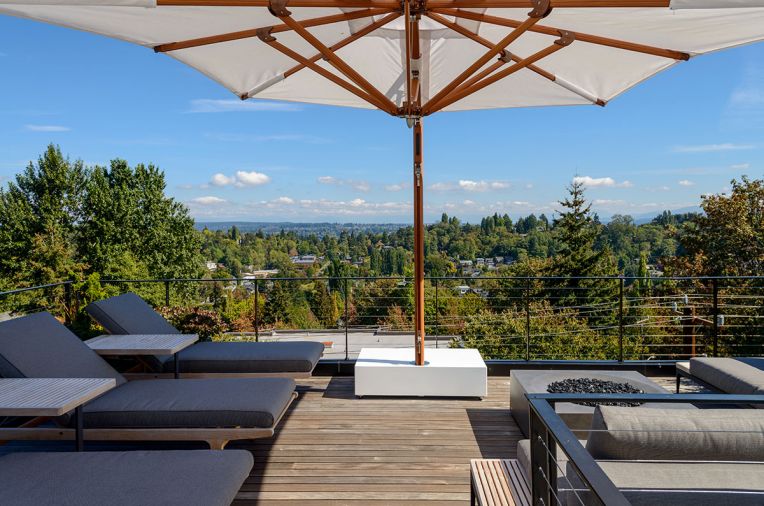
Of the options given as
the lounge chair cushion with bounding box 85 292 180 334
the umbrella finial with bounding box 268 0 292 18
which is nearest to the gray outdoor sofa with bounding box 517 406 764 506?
the umbrella finial with bounding box 268 0 292 18

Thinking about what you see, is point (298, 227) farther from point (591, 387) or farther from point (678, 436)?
point (678, 436)

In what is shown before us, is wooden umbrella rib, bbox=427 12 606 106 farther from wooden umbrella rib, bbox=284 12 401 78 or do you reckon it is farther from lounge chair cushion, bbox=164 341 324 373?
lounge chair cushion, bbox=164 341 324 373

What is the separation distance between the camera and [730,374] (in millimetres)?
3590

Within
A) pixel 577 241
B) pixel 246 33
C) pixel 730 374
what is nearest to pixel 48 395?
pixel 246 33

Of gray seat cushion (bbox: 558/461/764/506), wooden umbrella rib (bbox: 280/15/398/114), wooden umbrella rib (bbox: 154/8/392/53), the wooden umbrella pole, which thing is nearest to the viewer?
gray seat cushion (bbox: 558/461/764/506)

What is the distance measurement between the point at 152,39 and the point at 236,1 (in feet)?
2.69

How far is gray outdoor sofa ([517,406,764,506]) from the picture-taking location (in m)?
1.87

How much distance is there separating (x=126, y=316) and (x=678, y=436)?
12.7 feet

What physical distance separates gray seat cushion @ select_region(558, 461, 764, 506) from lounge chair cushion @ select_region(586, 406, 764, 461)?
8 cm

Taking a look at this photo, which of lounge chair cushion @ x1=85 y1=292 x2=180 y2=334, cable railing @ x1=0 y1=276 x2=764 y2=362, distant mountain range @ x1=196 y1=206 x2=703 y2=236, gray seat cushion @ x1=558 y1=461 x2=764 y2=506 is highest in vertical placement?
distant mountain range @ x1=196 y1=206 x2=703 y2=236

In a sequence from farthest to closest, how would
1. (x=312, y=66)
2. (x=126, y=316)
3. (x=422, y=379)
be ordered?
(x=422, y=379) < (x=126, y=316) < (x=312, y=66)

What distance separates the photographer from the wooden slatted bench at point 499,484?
78.5 inches

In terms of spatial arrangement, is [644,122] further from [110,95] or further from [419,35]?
[419,35]

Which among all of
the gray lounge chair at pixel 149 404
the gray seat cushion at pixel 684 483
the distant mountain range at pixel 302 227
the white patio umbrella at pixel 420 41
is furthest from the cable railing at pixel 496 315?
the distant mountain range at pixel 302 227
